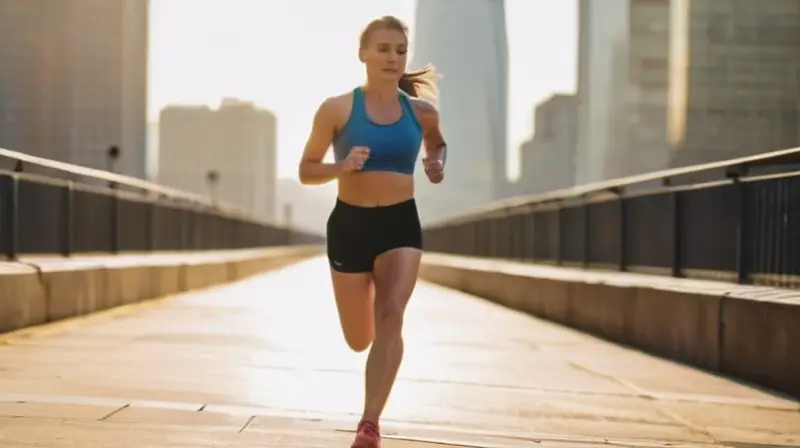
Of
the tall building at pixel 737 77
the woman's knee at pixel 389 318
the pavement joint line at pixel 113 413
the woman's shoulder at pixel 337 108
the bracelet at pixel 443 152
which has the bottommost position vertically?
the pavement joint line at pixel 113 413

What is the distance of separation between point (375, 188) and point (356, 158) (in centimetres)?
22

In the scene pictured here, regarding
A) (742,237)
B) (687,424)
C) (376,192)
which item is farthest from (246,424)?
(742,237)

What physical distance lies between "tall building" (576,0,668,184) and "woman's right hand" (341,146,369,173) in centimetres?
11571

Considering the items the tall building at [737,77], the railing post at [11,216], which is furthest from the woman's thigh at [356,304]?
the tall building at [737,77]

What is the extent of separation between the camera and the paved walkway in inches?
195

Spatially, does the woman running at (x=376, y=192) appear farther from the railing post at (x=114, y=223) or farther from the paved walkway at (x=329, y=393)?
the railing post at (x=114, y=223)

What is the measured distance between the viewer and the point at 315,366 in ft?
25.0

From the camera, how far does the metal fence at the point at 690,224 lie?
8781 millimetres

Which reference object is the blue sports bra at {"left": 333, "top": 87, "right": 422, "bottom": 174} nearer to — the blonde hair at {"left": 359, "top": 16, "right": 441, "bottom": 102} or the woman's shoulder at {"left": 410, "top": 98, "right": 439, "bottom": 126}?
the woman's shoulder at {"left": 410, "top": 98, "right": 439, "bottom": 126}

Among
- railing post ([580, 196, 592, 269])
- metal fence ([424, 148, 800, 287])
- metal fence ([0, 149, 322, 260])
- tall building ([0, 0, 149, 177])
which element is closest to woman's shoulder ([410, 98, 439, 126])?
metal fence ([424, 148, 800, 287])

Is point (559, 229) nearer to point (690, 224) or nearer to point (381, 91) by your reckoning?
point (690, 224)

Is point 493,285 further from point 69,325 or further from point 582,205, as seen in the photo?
point 69,325

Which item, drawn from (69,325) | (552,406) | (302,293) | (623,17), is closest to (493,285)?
(302,293)

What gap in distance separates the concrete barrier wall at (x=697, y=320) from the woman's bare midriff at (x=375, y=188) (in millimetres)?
3338
